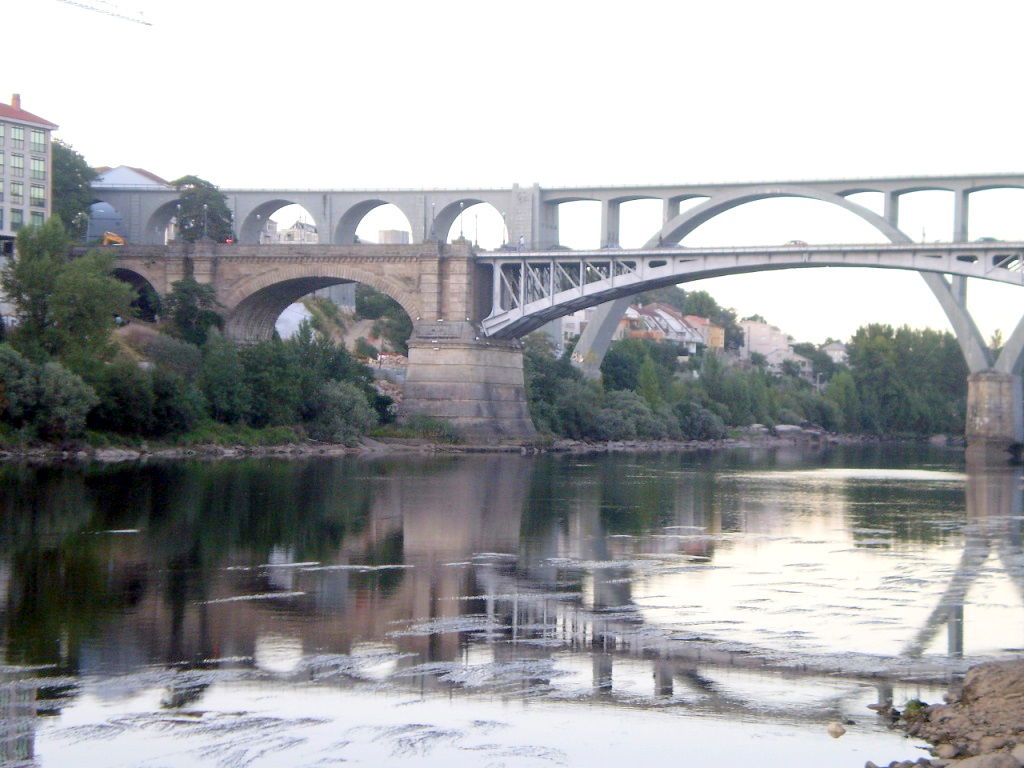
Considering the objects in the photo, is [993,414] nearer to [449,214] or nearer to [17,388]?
[449,214]

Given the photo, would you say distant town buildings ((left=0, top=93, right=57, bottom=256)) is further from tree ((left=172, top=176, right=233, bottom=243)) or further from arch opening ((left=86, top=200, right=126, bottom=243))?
tree ((left=172, top=176, right=233, bottom=243))

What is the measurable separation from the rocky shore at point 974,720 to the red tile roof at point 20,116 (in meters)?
66.1

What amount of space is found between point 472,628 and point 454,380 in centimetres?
4791

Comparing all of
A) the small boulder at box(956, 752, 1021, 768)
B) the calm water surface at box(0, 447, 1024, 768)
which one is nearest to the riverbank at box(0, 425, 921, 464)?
the calm water surface at box(0, 447, 1024, 768)

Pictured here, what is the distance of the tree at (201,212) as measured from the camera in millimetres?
71625

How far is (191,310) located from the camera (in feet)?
209

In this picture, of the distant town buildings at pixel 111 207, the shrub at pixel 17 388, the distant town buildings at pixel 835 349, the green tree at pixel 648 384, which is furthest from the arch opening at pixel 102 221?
the distant town buildings at pixel 835 349

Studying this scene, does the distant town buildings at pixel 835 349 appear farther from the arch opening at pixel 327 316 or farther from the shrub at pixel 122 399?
the shrub at pixel 122 399

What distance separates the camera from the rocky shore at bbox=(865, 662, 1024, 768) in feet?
31.2

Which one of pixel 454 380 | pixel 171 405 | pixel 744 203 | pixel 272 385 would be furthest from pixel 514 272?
pixel 171 405

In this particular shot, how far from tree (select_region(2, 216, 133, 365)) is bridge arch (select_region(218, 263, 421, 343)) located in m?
16.4

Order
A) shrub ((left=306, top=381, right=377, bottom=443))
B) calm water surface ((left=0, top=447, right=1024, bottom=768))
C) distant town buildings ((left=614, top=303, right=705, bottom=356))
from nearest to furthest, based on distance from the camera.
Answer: calm water surface ((left=0, top=447, right=1024, bottom=768)) < shrub ((left=306, top=381, right=377, bottom=443)) < distant town buildings ((left=614, top=303, right=705, bottom=356))

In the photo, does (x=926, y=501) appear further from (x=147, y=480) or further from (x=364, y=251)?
(x=364, y=251)

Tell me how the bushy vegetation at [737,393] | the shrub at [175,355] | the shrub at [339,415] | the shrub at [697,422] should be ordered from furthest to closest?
the shrub at [697,422], the bushy vegetation at [737,393], the shrub at [339,415], the shrub at [175,355]
